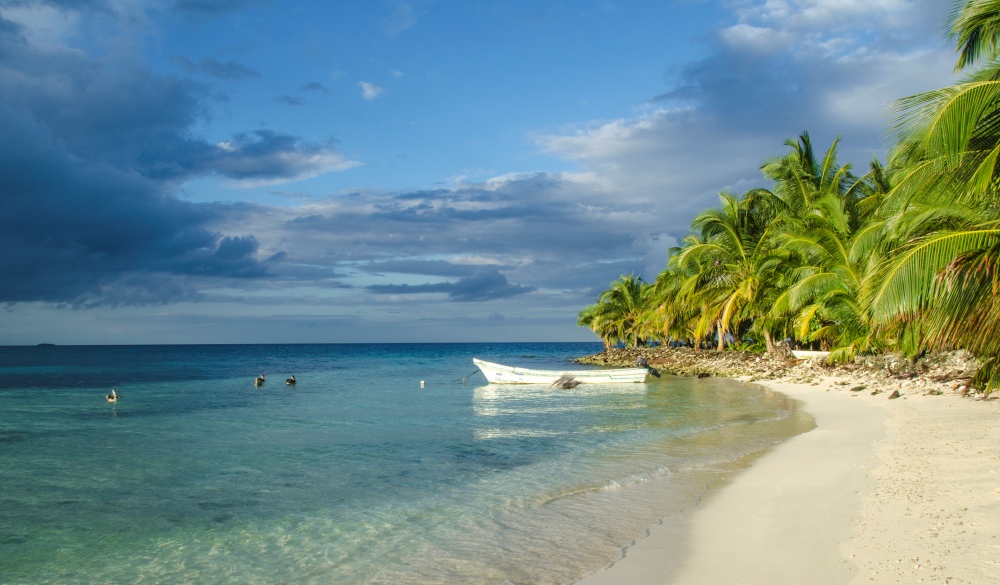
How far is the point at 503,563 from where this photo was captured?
20.5 feet

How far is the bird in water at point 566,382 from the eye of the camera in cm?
2941

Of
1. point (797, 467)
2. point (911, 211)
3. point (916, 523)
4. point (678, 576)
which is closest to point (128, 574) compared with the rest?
point (678, 576)

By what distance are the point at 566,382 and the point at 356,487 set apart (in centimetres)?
2038

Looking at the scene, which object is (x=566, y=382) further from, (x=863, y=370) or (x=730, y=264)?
(x=863, y=370)

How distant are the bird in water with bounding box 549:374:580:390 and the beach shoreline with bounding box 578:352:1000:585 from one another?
17.5m

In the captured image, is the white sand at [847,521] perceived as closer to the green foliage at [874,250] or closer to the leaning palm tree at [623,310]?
the green foliage at [874,250]

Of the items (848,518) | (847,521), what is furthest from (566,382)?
(847,521)

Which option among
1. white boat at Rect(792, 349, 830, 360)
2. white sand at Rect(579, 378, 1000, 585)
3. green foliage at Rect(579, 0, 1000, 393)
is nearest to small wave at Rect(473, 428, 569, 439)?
white sand at Rect(579, 378, 1000, 585)

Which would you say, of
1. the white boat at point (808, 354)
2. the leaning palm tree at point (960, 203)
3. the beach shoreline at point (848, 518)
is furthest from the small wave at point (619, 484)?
the white boat at point (808, 354)

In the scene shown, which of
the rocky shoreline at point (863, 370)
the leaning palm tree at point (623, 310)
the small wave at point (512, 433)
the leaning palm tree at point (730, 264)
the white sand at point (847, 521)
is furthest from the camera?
the leaning palm tree at point (623, 310)

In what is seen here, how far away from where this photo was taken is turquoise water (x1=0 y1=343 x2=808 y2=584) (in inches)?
257

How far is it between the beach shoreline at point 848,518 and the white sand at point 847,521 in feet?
0.05

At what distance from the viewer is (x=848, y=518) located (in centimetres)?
668

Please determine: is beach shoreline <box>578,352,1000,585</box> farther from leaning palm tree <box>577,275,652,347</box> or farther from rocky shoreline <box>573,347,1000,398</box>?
leaning palm tree <box>577,275,652,347</box>
